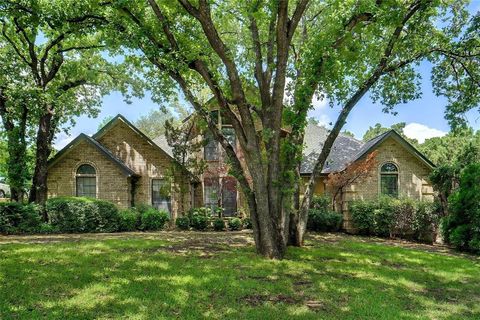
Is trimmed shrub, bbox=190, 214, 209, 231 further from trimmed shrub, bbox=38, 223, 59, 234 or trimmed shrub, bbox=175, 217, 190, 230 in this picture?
trimmed shrub, bbox=38, 223, 59, 234

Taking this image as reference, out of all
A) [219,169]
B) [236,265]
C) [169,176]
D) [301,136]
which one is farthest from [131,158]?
[236,265]

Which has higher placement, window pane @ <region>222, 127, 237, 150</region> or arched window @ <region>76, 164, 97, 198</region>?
window pane @ <region>222, 127, 237, 150</region>

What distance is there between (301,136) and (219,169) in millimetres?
8719

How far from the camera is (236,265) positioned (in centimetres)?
837

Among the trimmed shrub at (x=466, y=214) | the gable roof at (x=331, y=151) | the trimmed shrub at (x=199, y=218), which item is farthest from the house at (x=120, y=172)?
the trimmed shrub at (x=466, y=214)

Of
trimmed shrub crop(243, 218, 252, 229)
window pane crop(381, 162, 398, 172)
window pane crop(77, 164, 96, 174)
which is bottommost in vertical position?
trimmed shrub crop(243, 218, 252, 229)

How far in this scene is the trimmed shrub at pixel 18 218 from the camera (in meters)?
15.4

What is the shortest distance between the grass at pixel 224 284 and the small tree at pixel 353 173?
6927mm

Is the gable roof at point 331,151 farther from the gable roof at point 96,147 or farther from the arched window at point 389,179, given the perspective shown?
the gable roof at point 96,147

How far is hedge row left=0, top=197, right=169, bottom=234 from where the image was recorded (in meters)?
15.4

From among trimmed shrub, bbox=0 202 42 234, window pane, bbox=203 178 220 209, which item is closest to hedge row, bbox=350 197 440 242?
window pane, bbox=203 178 220 209

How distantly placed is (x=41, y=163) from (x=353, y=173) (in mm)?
15364

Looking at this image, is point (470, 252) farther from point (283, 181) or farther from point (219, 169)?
point (219, 169)

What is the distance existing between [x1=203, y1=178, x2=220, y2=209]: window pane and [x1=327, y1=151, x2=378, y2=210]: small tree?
621cm
